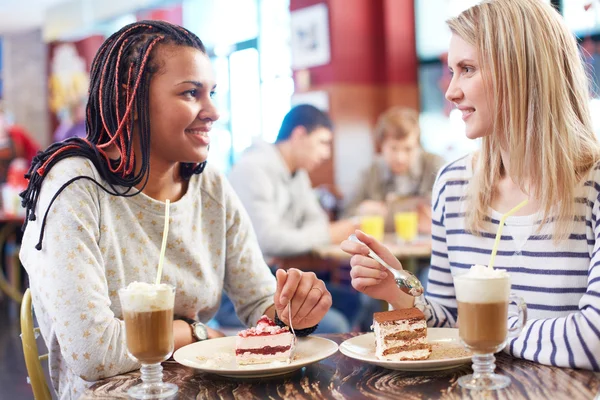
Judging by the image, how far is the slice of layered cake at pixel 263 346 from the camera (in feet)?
4.47

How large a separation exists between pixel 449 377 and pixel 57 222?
2.77ft

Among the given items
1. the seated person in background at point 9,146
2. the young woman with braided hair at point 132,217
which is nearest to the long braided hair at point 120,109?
the young woman with braided hair at point 132,217

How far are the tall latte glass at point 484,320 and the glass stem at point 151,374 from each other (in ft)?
1.75

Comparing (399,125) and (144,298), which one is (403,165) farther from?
(144,298)

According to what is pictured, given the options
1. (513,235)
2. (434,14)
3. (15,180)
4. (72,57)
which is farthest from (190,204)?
(72,57)

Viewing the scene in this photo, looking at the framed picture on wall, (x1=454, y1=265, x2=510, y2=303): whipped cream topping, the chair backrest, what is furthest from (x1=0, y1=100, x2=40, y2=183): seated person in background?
(x1=454, y1=265, x2=510, y2=303): whipped cream topping

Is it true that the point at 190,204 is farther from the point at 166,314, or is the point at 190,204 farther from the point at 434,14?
the point at 434,14

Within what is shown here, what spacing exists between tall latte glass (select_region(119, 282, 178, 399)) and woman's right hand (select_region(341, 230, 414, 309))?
44 cm

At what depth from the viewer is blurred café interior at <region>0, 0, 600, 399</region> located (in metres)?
4.05

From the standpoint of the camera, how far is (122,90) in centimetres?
165

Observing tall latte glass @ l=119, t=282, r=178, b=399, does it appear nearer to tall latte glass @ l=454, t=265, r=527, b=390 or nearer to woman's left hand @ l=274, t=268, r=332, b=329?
woman's left hand @ l=274, t=268, r=332, b=329

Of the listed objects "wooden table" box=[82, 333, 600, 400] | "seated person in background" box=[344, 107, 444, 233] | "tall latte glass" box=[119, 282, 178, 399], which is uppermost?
"seated person in background" box=[344, 107, 444, 233]

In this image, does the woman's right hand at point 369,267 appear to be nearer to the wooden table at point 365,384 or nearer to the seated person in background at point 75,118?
the wooden table at point 365,384

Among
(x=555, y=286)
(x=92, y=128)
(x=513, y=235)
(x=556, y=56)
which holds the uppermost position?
(x=556, y=56)
